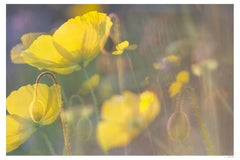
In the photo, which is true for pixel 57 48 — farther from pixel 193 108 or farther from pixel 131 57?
pixel 193 108

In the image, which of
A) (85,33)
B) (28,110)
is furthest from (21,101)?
(85,33)

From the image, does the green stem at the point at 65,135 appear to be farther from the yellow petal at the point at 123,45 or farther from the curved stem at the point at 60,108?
the yellow petal at the point at 123,45

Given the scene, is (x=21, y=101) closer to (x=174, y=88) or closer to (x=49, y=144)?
(x=49, y=144)

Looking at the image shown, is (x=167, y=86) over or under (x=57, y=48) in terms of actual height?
under

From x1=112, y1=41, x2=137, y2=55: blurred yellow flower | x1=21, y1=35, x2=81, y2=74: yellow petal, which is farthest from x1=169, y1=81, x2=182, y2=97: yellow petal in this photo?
x1=21, y1=35, x2=81, y2=74: yellow petal

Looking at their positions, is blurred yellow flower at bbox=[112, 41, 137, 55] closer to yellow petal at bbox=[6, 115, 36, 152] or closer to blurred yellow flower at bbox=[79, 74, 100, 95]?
blurred yellow flower at bbox=[79, 74, 100, 95]

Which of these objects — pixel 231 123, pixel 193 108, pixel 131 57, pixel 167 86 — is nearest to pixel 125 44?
pixel 131 57
